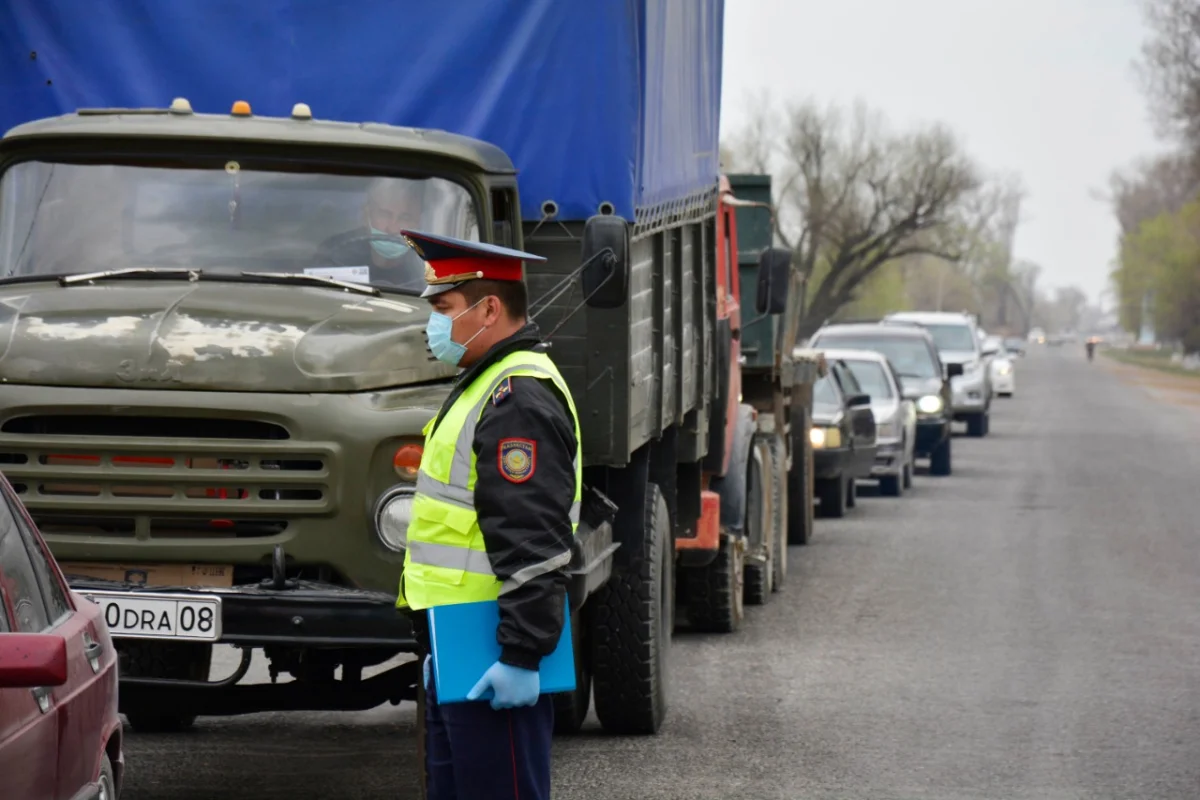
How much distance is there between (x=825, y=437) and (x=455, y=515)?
49.9ft

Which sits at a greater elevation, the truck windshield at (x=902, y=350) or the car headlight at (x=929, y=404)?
the truck windshield at (x=902, y=350)

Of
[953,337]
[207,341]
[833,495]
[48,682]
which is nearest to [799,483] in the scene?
[833,495]

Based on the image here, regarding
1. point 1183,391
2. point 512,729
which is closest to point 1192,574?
point 512,729

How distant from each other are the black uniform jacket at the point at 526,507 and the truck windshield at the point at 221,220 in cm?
265

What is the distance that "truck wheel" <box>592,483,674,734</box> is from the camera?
8781 millimetres

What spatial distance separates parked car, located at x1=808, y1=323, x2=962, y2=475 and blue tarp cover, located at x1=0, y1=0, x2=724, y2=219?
61.6 feet

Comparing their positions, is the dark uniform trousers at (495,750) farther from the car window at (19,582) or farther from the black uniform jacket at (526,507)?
the car window at (19,582)

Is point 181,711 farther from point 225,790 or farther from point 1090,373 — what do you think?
point 1090,373

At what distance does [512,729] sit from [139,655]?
12.1 feet

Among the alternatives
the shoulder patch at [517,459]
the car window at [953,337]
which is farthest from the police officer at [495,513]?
the car window at [953,337]

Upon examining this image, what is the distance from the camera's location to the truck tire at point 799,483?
1789 cm

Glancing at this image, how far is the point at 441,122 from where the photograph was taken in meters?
8.21

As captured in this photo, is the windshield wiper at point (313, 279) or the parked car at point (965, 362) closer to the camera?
the windshield wiper at point (313, 279)

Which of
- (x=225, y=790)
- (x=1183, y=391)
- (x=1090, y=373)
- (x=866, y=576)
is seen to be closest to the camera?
(x=225, y=790)
